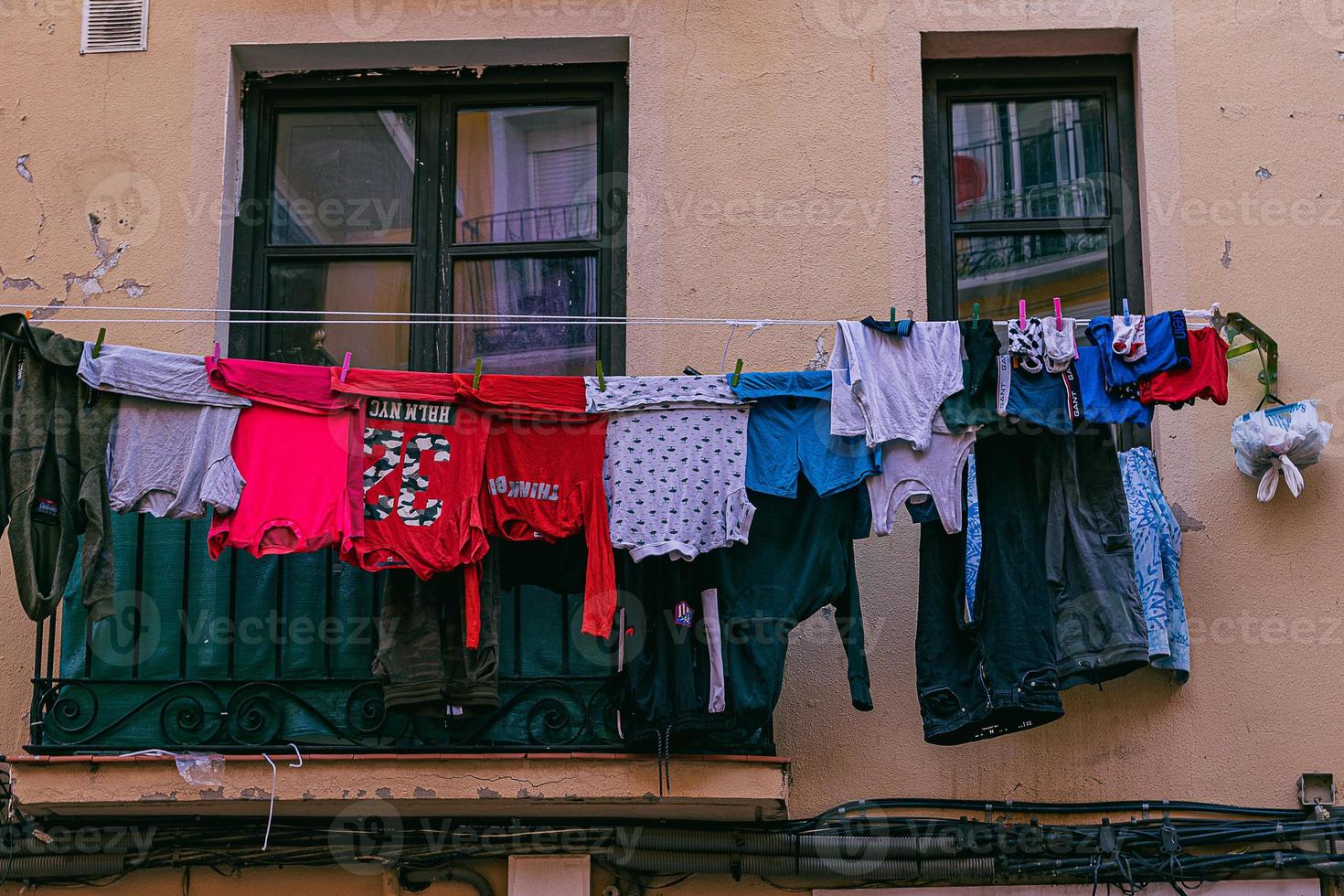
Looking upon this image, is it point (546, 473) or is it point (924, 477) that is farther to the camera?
point (546, 473)

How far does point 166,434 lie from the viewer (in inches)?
265

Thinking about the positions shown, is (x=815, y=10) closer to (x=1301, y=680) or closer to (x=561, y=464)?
(x=561, y=464)

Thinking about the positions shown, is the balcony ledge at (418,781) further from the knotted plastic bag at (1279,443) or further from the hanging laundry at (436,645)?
the knotted plastic bag at (1279,443)

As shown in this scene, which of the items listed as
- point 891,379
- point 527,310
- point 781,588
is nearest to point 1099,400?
point 891,379

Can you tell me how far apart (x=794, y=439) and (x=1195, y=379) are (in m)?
1.46

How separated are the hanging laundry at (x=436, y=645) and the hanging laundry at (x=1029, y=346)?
2064 millimetres

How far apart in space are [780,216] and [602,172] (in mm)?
913

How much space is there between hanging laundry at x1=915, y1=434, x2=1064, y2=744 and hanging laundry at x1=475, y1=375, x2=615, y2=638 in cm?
121

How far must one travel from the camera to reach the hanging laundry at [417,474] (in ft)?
22.1

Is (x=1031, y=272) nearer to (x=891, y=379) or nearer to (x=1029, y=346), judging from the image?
(x=1029, y=346)

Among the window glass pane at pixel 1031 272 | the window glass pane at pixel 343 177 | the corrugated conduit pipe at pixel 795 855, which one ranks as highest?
the window glass pane at pixel 343 177

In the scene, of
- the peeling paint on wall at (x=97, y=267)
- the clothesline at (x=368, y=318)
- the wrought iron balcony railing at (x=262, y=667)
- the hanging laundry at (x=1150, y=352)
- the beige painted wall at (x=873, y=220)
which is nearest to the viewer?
the hanging laundry at (x=1150, y=352)

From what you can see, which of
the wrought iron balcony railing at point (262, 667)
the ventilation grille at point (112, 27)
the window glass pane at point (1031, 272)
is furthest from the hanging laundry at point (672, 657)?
the ventilation grille at point (112, 27)

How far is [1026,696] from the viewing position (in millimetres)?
6594
